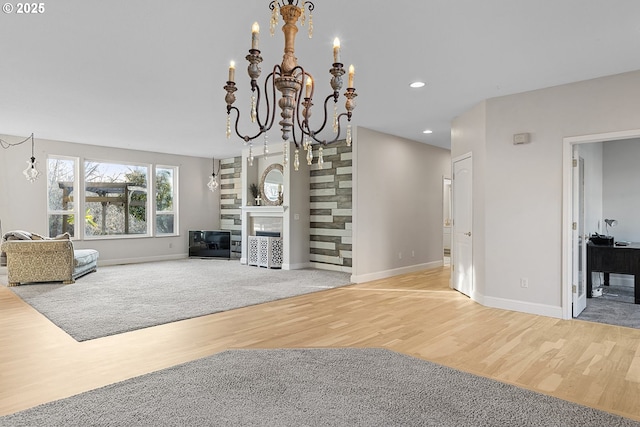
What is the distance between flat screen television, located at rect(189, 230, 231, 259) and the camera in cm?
955

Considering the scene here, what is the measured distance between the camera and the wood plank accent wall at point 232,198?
32.7ft

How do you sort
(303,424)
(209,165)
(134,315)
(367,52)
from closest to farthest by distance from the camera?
1. (303,424)
2. (367,52)
3. (134,315)
4. (209,165)

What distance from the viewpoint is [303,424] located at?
82.9 inches

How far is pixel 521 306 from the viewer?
455cm

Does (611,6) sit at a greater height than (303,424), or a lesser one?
greater

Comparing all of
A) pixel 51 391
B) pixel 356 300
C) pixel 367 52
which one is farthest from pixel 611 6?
pixel 51 391

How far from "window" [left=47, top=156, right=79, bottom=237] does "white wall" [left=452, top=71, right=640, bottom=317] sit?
798 cm

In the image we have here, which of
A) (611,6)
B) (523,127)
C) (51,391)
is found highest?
(611,6)

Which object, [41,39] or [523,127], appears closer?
[41,39]

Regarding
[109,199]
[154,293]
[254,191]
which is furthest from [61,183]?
[154,293]

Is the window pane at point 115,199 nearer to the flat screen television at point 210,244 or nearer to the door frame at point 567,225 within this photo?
the flat screen television at point 210,244

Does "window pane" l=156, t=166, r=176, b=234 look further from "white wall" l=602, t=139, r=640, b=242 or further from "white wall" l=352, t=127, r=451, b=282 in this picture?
"white wall" l=602, t=139, r=640, b=242

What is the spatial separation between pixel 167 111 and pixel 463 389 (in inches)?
200

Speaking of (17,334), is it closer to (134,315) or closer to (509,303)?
(134,315)
